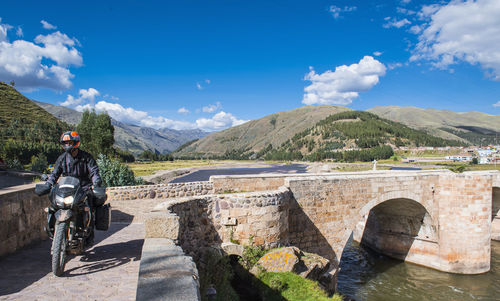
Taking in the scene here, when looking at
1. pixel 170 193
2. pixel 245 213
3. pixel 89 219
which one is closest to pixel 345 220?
pixel 245 213

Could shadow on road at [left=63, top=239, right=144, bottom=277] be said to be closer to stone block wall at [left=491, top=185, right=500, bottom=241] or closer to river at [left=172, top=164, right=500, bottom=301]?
river at [left=172, top=164, right=500, bottom=301]

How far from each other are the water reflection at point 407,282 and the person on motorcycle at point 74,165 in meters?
13.4

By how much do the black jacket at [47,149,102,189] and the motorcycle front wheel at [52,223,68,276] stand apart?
682 mm

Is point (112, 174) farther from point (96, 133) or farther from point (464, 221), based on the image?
point (96, 133)

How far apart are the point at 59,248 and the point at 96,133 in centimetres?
3799

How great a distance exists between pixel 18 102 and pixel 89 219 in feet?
329

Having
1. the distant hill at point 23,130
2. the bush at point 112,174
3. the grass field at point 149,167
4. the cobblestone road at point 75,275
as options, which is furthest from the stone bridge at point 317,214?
the distant hill at point 23,130

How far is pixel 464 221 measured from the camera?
15516 millimetres

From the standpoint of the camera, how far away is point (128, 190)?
11.7m

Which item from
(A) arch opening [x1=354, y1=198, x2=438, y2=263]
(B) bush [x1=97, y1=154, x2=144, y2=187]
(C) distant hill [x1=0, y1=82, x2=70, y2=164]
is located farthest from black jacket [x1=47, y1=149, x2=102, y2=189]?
(C) distant hill [x1=0, y1=82, x2=70, y2=164]

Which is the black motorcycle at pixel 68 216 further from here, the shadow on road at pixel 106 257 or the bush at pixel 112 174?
the bush at pixel 112 174

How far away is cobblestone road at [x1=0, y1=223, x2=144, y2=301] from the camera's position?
11.7 feet

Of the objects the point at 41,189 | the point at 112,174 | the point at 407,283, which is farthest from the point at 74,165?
the point at 407,283

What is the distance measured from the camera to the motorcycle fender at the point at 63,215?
13.1ft
